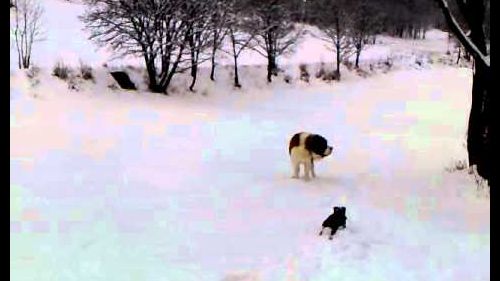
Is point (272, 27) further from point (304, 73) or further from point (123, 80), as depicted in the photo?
point (123, 80)

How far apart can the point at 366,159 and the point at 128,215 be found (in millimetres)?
7310

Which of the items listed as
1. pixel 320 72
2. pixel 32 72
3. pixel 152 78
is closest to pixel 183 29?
pixel 152 78

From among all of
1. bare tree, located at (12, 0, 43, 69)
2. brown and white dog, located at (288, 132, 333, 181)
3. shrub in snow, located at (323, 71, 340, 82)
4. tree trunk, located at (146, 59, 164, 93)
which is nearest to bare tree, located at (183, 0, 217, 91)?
tree trunk, located at (146, 59, 164, 93)

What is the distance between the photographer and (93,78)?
2289 cm

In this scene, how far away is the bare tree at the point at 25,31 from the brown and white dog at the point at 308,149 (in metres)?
13.6

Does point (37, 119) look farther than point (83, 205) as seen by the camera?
Yes

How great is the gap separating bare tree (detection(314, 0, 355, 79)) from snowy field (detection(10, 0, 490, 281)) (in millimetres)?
20985

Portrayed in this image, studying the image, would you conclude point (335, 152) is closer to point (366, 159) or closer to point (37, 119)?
point (366, 159)

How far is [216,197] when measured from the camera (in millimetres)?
10062

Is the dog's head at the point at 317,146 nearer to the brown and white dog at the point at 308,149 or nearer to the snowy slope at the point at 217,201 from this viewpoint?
the brown and white dog at the point at 308,149

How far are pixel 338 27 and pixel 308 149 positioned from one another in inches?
1344

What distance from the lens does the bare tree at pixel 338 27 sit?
42875 millimetres

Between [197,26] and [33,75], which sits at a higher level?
[197,26]

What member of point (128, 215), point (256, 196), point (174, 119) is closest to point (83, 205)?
point (128, 215)
